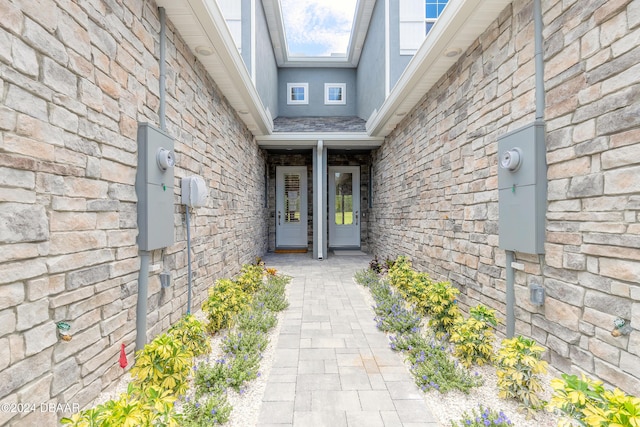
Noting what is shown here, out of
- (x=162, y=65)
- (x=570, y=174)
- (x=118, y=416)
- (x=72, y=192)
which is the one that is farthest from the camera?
(x=162, y=65)

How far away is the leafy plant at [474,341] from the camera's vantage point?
84.7 inches

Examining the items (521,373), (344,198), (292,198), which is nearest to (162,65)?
(521,373)

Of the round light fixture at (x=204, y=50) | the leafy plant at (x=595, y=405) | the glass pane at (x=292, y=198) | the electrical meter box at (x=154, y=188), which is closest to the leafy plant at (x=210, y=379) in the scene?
the electrical meter box at (x=154, y=188)

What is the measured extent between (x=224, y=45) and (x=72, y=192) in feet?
7.33

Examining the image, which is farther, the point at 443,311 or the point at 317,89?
the point at 317,89

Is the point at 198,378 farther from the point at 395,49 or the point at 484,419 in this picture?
the point at 395,49

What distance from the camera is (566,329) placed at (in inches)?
75.2

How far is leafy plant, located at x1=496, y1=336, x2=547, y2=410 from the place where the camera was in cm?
171

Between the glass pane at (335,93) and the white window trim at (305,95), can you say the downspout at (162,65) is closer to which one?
the white window trim at (305,95)

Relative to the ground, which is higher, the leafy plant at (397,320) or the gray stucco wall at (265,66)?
the gray stucco wall at (265,66)

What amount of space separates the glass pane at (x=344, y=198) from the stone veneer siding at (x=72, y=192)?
20.3ft

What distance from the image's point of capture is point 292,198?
859 centimetres

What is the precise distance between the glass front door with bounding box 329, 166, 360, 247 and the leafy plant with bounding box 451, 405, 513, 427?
22.7 feet

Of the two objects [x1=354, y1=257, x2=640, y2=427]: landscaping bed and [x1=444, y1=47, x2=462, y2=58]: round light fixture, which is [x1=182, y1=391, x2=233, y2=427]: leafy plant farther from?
[x1=444, y1=47, x2=462, y2=58]: round light fixture
